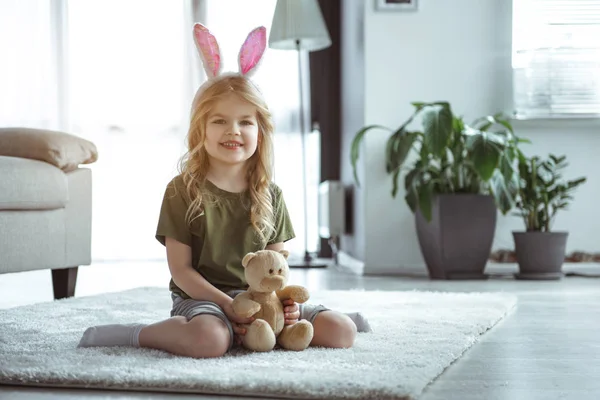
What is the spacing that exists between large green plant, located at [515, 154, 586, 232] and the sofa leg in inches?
74.6

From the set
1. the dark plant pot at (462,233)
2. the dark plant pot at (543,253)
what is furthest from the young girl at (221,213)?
the dark plant pot at (543,253)

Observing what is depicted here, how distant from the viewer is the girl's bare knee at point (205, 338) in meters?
1.43

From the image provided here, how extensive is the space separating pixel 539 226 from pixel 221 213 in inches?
89.2

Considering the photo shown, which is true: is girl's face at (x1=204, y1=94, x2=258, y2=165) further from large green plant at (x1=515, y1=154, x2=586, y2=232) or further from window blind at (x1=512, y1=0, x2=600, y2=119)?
window blind at (x1=512, y1=0, x2=600, y2=119)

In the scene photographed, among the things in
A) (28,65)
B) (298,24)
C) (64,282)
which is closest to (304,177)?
(298,24)

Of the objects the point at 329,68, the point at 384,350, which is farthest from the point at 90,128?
the point at 384,350

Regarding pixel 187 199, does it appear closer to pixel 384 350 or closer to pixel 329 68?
pixel 384 350

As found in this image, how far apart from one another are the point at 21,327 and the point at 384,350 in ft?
2.71

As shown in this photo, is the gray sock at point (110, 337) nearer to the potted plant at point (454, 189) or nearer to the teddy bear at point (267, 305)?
the teddy bear at point (267, 305)

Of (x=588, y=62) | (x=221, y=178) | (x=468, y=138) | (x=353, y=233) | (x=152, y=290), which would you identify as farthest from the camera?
(x=353, y=233)

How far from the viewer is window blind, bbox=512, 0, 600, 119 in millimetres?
3680

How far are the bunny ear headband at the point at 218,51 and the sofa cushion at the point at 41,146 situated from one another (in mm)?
888

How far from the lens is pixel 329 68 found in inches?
190

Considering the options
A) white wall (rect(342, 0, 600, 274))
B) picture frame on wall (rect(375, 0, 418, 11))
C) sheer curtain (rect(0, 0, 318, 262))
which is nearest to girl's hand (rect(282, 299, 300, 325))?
white wall (rect(342, 0, 600, 274))
